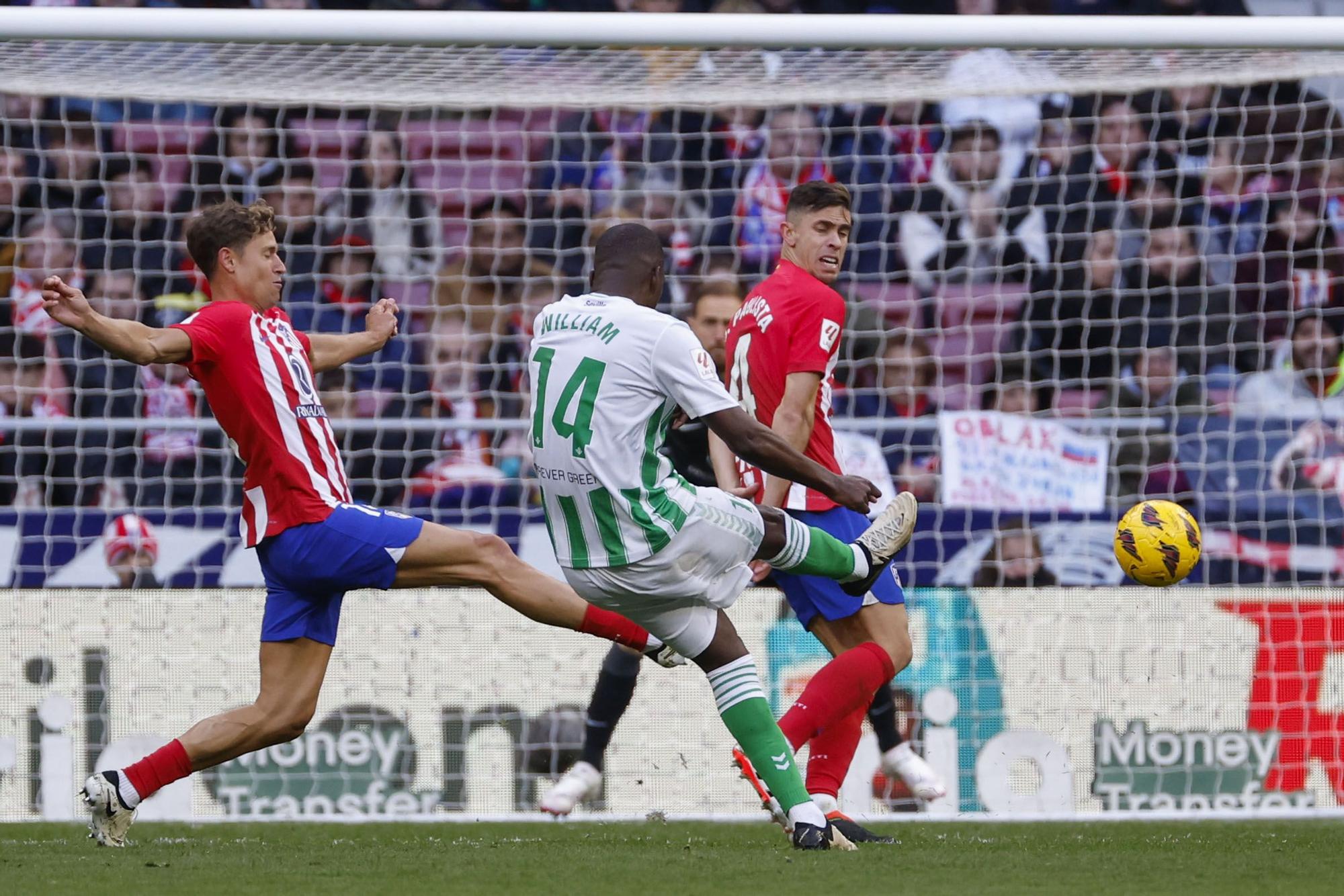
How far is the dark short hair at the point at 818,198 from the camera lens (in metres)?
5.66

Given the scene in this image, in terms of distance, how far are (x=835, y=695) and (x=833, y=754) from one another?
10.8 inches

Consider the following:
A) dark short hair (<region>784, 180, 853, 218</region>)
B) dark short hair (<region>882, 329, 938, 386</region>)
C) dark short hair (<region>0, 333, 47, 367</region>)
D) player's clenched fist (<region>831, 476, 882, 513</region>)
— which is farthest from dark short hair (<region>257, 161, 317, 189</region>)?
player's clenched fist (<region>831, 476, 882, 513</region>)

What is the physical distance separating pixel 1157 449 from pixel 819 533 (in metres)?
4.21

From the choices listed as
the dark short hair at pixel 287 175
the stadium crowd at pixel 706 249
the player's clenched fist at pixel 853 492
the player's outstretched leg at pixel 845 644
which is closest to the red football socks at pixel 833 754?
the player's outstretched leg at pixel 845 644

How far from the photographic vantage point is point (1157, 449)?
8.62 m

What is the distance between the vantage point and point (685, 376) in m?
4.60

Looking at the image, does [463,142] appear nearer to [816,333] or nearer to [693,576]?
[816,333]

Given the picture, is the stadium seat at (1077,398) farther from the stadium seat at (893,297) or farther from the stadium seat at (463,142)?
the stadium seat at (463,142)

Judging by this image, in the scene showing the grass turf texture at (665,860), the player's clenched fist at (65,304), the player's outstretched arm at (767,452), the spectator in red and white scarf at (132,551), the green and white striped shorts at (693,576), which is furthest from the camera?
the spectator in red and white scarf at (132,551)

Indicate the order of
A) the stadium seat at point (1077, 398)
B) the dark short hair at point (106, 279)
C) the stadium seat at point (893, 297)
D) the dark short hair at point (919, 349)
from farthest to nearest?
the stadium seat at point (893, 297) → the stadium seat at point (1077, 398) → the dark short hair at point (919, 349) → the dark short hair at point (106, 279)

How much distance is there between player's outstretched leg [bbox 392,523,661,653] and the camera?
530 cm

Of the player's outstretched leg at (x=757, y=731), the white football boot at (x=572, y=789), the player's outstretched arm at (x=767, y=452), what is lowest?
the white football boot at (x=572, y=789)

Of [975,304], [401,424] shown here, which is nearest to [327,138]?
[401,424]

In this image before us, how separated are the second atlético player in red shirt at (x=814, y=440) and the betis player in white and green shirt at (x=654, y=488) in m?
0.45
